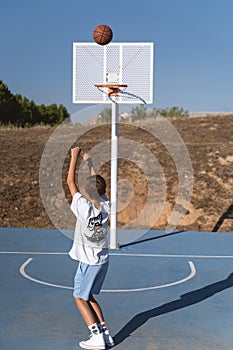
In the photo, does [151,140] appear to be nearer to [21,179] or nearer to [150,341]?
[21,179]

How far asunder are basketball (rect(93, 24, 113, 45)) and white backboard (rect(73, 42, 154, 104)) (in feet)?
1.93

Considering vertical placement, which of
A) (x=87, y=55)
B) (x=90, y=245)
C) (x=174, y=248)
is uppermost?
(x=87, y=55)

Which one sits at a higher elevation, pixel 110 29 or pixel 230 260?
pixel 110 29

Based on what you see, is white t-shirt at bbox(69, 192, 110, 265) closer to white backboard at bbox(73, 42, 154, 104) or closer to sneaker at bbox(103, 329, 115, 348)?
sneaker at bbox(103, 329, 115, 348)

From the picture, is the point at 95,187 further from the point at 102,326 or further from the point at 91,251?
the point at 102,326

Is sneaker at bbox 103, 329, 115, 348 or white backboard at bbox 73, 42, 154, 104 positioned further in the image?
white backboard at bbox 73, 42, 154, 104

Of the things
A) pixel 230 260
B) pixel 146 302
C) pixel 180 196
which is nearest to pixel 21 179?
pixel 180 196

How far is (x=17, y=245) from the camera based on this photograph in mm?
9008

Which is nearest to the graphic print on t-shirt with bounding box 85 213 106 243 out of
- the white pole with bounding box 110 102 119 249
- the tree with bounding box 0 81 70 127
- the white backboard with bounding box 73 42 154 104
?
the white pole with bounding box 110 102 119 249

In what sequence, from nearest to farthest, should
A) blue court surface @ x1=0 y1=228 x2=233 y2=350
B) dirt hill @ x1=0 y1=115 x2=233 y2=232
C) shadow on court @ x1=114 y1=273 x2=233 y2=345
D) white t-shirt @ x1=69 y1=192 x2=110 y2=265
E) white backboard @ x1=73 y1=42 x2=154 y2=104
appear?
1. white t-shirt @ x1=69 y1=192 x2=110 y2=265
2. blue court surface @ x1=0 y1=228 x2=233 y2=350
3. shadow on court @ x1=114 y1=273 x2=233 y2=345
4. white backboard @ x1=73 y1=42 x2=154 y2=104
5. dirt hill @ x1=0 y1=115 x2=233 y2=232

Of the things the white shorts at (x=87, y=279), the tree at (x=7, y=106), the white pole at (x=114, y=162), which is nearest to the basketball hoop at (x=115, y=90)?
the white pole at (x=114, y=162)

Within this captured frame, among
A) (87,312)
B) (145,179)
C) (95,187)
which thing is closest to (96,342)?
(87,312)

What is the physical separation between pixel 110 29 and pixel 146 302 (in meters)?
4.29

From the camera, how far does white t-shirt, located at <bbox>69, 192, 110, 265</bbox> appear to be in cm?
443
